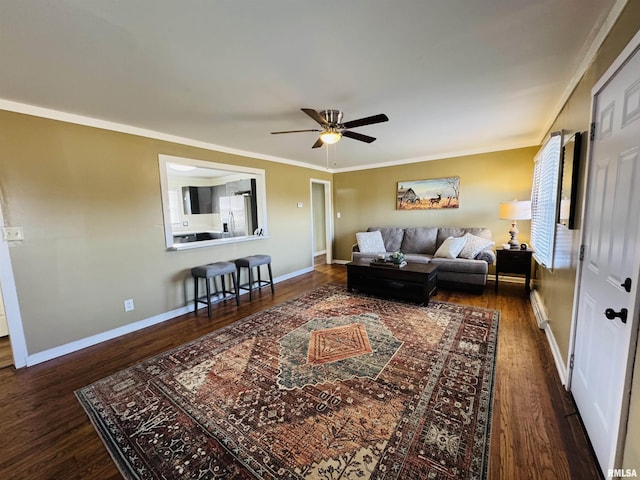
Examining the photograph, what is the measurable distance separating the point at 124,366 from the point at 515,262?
503 cm

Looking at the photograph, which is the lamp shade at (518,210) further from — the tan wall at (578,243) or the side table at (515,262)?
the tan wall at (578,243)

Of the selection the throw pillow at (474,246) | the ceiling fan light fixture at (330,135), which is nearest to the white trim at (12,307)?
the ceiling fan light fixture at (330,135)

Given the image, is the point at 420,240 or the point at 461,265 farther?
the point at 420,240

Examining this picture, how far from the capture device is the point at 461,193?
493 centimetres

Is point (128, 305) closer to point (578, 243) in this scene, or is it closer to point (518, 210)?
point (578, 243)

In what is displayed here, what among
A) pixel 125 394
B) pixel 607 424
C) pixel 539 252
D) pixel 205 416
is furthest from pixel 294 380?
pixel 539 252

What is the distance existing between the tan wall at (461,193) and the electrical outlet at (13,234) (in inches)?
207

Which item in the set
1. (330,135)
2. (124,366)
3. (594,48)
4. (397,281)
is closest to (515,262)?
(397,281)

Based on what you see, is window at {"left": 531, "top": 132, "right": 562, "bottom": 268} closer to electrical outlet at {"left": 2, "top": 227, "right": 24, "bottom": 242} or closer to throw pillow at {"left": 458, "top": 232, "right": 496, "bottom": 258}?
throw pillow at {"left": 458, "top": 232, "right": 496, "bottom": 258}

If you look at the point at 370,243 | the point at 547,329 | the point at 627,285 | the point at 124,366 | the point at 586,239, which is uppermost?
the point at 586,239

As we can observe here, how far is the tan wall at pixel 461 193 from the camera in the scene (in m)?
4.48

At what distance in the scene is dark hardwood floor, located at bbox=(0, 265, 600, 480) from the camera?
1.39 meters

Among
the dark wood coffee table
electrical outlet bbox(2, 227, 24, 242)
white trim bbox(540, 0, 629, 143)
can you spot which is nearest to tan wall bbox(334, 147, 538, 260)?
the dark wood coffee table

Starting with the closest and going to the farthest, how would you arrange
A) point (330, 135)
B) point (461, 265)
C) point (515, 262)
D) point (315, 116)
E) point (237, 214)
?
point (315, 116) < point (330, 135) < point (515, 262) < point (461, 265) < point (237, 214)
